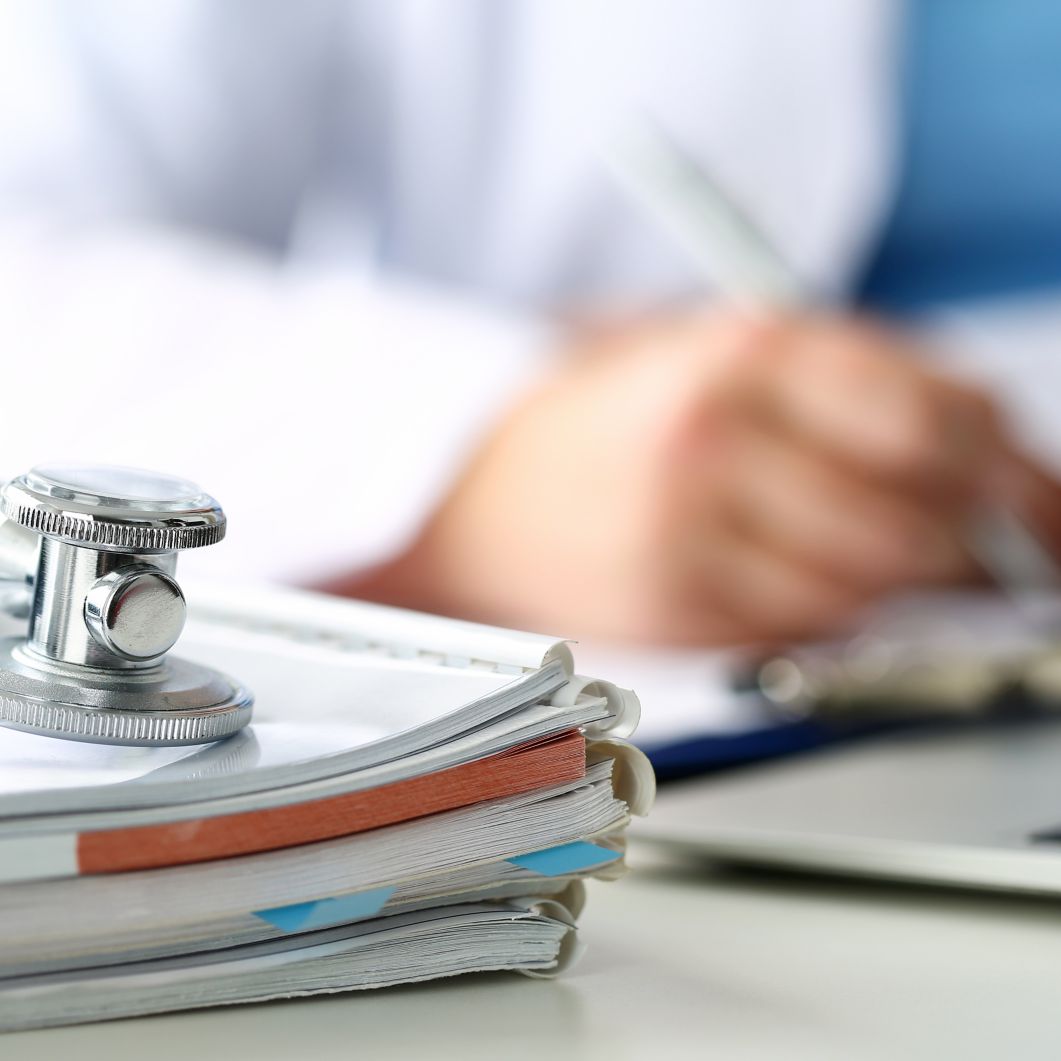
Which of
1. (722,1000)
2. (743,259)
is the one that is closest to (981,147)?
(743,259)

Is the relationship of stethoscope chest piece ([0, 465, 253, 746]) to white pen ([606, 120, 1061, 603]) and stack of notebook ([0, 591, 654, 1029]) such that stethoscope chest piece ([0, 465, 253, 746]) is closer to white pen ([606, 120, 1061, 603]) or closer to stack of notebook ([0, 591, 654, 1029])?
stack of notebook ([0, 591, 654, 1029])

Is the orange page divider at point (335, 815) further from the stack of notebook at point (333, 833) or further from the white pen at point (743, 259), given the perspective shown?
the white pen at point (743, 259)

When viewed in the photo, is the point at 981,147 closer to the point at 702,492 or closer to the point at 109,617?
the point at 702,492

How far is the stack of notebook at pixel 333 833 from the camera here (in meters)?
0.27

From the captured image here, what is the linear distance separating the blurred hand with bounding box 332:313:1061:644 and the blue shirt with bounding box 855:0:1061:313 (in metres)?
0.70

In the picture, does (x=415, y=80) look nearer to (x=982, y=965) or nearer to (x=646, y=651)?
(x=646, y=651)

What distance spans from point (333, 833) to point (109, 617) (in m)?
0.06

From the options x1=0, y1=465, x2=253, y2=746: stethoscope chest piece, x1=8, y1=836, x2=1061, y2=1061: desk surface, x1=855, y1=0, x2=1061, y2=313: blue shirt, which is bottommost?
x1=8, y1=836, x2=1061, y2=1061: desk surface

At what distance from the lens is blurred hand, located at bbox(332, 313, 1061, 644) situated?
0.85 meters

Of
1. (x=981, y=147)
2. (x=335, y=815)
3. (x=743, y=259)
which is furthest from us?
(x=981, y=147)

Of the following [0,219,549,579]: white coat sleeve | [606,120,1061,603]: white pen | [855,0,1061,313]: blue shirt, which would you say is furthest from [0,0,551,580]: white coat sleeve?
[855,0,1061,313]: blue shirt

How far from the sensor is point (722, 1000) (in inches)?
13.0

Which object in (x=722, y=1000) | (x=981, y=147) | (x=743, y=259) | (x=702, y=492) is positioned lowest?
(x=722, y=1000)

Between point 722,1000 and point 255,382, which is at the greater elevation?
point 255,382
